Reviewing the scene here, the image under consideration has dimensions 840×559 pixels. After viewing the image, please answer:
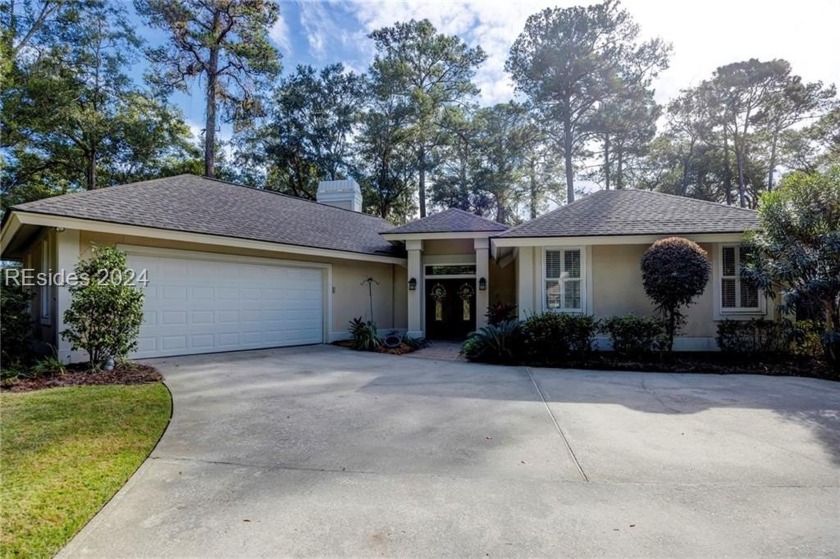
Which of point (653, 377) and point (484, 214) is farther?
point (484, 214)

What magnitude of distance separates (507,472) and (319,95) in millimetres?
26701

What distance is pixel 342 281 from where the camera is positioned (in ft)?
39.3

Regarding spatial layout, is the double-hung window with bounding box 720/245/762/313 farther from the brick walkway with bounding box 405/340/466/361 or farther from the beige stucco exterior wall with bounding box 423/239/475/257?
the beige stucco exterior wall with bounding box 423/239/475/257

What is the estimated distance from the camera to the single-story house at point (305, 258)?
26.5 feet

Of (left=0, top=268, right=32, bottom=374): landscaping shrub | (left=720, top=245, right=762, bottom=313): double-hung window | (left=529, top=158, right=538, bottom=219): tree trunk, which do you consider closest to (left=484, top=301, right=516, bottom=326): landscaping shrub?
(left=720, top=245, right=762, bottom=313): double-hung window

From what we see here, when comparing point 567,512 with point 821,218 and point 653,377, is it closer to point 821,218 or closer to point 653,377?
point 653,377

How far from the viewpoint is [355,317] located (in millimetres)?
12281

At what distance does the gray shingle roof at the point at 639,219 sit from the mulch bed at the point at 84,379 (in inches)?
302

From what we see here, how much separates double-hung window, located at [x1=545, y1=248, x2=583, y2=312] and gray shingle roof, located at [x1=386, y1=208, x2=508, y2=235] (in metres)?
2.13

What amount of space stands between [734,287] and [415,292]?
7707mm

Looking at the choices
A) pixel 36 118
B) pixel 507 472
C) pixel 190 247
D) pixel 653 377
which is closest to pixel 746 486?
pixel 507 472

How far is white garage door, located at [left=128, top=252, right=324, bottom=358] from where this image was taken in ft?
27.4

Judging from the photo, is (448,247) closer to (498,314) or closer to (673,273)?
(498,314)

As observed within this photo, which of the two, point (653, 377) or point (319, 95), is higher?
point (319, 95)
